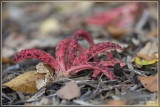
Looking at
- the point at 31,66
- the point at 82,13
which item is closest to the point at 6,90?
the point at 31,66

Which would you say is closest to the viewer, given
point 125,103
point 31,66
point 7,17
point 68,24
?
point 125,103

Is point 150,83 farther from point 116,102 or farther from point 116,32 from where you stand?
point 116,32

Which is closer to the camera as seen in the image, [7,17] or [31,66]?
[31,66]

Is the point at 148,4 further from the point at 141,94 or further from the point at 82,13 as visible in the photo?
the point at 141,94

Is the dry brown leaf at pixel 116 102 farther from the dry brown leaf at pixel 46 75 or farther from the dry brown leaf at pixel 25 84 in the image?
the dry brown leaf at pixel 25 84

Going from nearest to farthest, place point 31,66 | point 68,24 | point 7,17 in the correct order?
point 31,66 → point 68,24 → point 7,17

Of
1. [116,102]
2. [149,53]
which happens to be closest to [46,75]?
[116,102]

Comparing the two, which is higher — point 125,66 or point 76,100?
point 125,66
